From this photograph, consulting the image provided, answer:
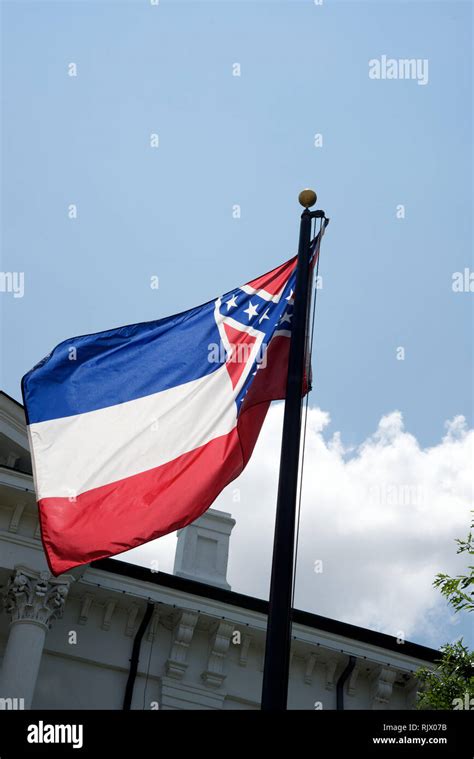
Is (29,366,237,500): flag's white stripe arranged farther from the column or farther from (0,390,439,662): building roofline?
(0,390,439,662): building roofline

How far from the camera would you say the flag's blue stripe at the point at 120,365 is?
9.84 metres

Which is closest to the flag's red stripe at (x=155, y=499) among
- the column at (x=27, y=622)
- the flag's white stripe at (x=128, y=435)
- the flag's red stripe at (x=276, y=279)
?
the flag's white stripe at (x=128, y=435)

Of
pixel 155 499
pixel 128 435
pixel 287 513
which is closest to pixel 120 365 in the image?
pixel 128 435

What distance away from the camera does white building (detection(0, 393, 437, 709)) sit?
1588cm

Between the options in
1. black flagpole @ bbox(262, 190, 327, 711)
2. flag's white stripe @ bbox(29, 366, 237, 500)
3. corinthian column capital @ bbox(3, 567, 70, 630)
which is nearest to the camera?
black flagpole @ bbox(262, 190, 327, 711)

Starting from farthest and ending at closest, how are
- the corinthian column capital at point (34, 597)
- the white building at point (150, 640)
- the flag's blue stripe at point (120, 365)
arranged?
the white building at point (150, 640) < the corinthian column capital at point (34, 597) < the flag's blue stripe at point (120, 365)

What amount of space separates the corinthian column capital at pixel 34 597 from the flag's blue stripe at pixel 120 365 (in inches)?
261

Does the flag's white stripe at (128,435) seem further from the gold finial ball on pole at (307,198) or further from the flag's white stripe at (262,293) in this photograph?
the gold finial ball on pole at (307,198)

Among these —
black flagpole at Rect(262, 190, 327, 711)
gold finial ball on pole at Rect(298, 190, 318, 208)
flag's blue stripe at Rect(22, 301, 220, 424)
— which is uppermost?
gold finial ball on pole at Rect(298, 190, 318, 208)

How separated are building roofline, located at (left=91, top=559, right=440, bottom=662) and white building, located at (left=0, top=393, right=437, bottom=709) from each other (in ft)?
0.07

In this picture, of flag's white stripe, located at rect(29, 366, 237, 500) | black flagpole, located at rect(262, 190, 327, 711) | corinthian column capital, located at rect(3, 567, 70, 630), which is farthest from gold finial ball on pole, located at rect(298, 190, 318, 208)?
corinthian column capital, located at rect(3, 567, 70, 630)

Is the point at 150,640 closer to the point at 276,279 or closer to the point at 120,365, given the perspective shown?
the point at 120,365
